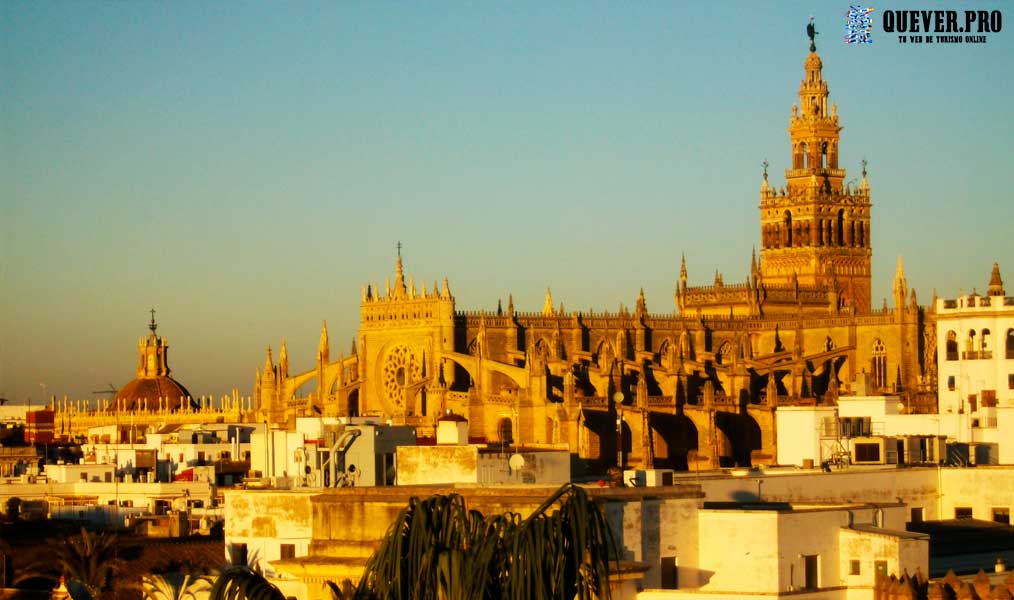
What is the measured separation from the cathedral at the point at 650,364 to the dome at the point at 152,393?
1996 centimetres

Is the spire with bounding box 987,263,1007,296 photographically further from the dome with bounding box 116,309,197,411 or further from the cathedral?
the dome with bounding box 116,309,197,411

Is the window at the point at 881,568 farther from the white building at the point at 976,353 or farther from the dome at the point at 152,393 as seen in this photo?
the dome at the point at 152,393

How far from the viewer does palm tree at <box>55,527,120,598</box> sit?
155ft

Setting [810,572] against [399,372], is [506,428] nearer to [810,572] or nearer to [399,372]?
[399,372]

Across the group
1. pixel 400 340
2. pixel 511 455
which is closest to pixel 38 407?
pixel 400 340

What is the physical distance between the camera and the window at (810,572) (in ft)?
101

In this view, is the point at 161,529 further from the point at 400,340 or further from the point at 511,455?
the point at 400,340

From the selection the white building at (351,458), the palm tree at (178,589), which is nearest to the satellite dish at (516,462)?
the white building at (351,458)

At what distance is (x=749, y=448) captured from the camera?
293 feet

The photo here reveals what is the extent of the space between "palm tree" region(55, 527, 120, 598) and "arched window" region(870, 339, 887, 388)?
4730cm

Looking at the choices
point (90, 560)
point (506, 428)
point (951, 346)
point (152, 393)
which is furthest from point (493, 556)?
point (152, 393)

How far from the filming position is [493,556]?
63.5 ft

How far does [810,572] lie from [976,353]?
1418 inches

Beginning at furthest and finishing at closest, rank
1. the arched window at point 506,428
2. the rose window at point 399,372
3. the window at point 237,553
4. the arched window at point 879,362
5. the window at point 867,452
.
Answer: the arched window at point 879,362, the rose window at point 399,372, the arched window at point 506,428, the window at point 867,452, the window at point 237,553
